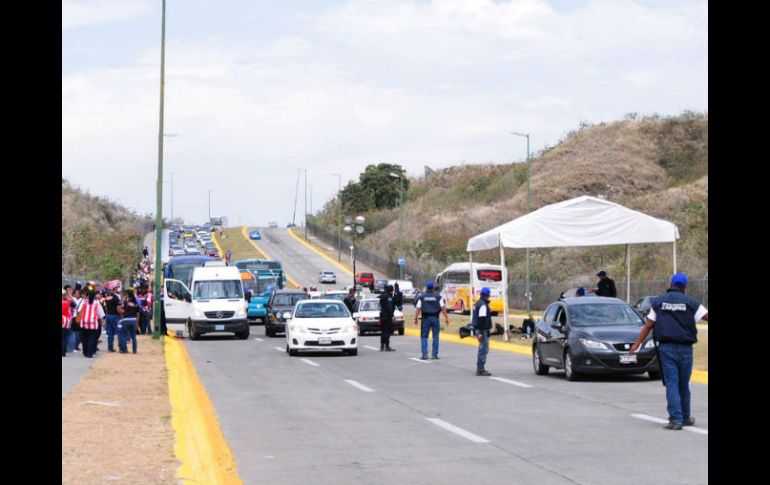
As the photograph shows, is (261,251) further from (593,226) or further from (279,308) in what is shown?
(593,226)

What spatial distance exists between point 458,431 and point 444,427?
450 mm

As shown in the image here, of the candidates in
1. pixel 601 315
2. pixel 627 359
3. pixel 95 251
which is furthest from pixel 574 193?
pixel 627 359

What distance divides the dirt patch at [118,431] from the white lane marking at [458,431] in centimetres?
352

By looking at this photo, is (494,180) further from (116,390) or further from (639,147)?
(116,390)

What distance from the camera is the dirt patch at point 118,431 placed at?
10.7 meters

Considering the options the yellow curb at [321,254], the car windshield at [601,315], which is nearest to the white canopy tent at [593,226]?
the car windshield at [601,315]

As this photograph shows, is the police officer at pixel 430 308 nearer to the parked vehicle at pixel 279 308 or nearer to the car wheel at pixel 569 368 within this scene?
the car wheel at pixel 569 368

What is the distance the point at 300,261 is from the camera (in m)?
117

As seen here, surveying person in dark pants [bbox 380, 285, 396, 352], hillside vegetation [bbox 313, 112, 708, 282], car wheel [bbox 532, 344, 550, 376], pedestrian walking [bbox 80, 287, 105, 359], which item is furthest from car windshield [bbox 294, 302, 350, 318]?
hillside vegetation [bbox 313, 112, 708, 282]

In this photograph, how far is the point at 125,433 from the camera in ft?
44.0

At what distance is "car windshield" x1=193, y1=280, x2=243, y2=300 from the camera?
4266 cm
